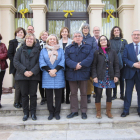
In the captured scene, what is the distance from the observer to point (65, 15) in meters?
6.64

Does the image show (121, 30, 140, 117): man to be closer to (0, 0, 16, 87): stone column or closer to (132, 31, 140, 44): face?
(132, 31, 140, 44): face

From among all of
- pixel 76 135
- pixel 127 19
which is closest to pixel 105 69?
pixel 76 135

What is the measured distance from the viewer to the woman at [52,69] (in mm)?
3371

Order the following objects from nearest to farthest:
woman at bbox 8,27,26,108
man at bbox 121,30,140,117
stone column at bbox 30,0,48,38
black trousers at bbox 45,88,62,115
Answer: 1. black trousers at bbox 45,88,62,115
2. man at bbox 121,30,140,117
3. woman at bbox 8,27,26,108
4. stone column at bbox 30,0,48,38

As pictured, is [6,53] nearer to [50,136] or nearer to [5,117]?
[5,117]

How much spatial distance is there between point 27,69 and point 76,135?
169 centimetres

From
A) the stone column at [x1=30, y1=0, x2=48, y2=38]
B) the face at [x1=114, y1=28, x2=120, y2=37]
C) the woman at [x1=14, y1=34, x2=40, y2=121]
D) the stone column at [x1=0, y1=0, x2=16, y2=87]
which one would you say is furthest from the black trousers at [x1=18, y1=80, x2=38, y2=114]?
the stone column at [x1=0, y1=0, x2=16, y2=87]

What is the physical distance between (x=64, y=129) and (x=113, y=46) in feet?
7.76

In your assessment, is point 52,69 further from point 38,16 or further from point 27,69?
point 38,16

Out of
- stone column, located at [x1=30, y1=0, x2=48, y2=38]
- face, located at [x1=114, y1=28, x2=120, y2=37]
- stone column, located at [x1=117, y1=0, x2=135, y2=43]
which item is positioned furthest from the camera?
stone column, located at [x1=117, y1=0, x2=135, y2=43]

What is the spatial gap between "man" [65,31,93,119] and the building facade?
10.0 ft

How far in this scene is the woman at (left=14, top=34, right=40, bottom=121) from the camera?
333cm

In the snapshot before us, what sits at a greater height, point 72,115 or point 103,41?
point 103,41

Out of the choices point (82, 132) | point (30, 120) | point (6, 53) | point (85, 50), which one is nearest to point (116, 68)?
point (85, 50)
